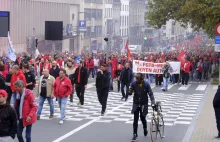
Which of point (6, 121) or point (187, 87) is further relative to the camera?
point (187, 87)

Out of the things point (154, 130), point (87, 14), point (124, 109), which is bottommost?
point (124, 109)

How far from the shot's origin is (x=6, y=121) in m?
10.2

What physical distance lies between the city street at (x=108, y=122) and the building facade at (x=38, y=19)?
3302cm

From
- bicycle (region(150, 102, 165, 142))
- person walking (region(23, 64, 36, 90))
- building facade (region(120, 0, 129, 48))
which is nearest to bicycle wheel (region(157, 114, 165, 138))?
bicycle (region(150, 102, 165, 142))

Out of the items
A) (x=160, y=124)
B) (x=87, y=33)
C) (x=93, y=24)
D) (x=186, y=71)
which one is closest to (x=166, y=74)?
(x=186, y=71)

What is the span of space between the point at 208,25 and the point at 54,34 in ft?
30.4

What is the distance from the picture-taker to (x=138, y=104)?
14969 millimetres

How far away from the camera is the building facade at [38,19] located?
58.5 meters

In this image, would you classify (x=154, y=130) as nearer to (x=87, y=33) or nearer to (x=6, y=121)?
(x=6, y=121)

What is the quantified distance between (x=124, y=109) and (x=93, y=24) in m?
67.9

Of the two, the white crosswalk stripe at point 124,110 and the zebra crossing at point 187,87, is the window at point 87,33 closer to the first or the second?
the zebra crossing at point 187,87

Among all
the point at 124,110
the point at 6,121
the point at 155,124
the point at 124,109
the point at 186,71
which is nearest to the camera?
the point at 6,121

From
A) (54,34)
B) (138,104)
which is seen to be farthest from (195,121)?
(54,34)

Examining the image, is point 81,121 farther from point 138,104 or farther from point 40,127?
point 138,104
